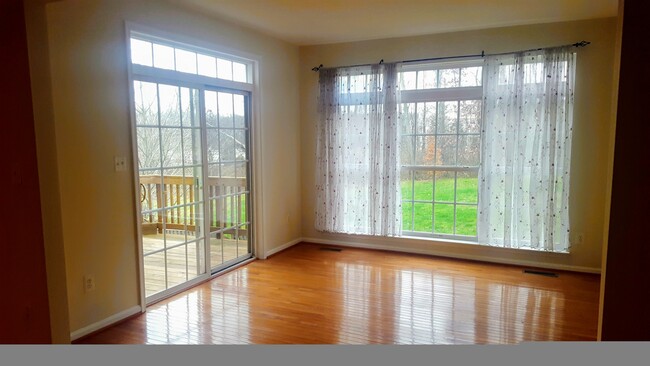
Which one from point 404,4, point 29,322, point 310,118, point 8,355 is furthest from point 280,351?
point 310,118

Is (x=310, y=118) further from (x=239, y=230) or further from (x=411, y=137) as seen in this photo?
(x=239, y=230)

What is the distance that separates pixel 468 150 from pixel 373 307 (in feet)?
7.31

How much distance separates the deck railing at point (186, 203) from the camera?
10.8 ft

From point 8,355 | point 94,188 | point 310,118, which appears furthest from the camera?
point 310,118

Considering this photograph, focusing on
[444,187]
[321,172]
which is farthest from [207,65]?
[444,187]

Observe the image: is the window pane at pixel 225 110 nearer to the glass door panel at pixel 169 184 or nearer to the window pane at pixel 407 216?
the glass door panel at pixel 169 184

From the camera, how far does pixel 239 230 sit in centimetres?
442

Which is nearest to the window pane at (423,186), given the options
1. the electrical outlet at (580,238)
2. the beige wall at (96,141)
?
the electrical outlet at (580,238)

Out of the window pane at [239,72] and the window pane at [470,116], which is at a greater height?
the window pane at [239,72]

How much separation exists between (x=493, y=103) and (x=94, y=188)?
3795 mm

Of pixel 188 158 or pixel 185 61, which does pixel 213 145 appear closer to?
pixel 188 158

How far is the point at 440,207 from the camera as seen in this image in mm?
4691

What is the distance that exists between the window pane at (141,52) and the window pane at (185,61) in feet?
1.00

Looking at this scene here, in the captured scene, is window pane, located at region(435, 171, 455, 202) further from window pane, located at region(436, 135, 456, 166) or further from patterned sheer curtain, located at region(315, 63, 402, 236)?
patterned sheer curtain, located at region(315, 63, 402, 236)
